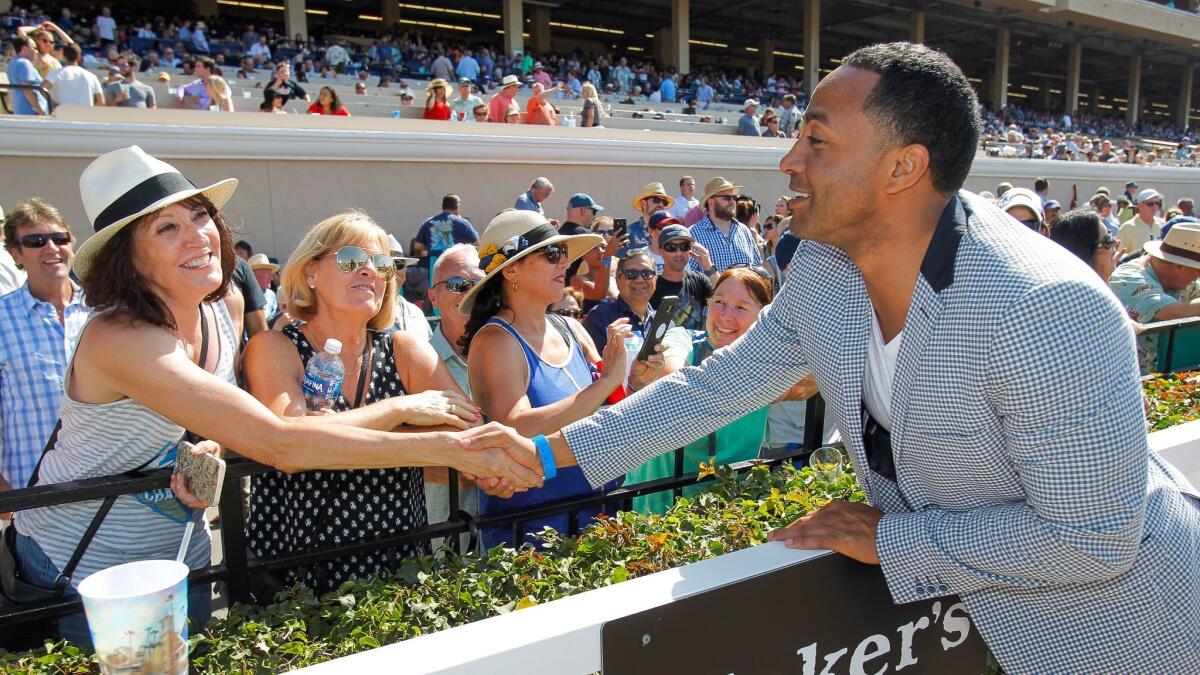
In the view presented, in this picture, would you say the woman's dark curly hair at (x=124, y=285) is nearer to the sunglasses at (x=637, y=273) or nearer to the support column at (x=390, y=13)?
the sunglasses at (x=637, y=273)

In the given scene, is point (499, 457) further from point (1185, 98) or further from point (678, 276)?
point (1185, 98)

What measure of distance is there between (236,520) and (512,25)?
1178 inches

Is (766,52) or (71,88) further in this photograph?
(766,52)

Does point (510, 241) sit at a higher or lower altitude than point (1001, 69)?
lower

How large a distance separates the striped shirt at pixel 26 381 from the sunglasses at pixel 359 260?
5.07 ft

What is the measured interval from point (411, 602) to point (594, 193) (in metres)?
12.7

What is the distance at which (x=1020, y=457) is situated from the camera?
1.62 meters

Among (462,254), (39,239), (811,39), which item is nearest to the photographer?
(39,239)

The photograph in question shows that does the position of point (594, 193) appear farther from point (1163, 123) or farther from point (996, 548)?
point (1163, 123)

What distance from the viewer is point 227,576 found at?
2.14 m

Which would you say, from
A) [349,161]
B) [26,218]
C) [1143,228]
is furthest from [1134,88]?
[26,218]

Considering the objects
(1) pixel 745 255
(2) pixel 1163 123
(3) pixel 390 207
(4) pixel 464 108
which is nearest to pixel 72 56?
(3) pixel 390 207

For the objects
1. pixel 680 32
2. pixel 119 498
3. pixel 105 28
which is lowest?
pixel 119 498

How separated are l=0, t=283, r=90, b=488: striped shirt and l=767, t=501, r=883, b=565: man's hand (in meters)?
3.14
